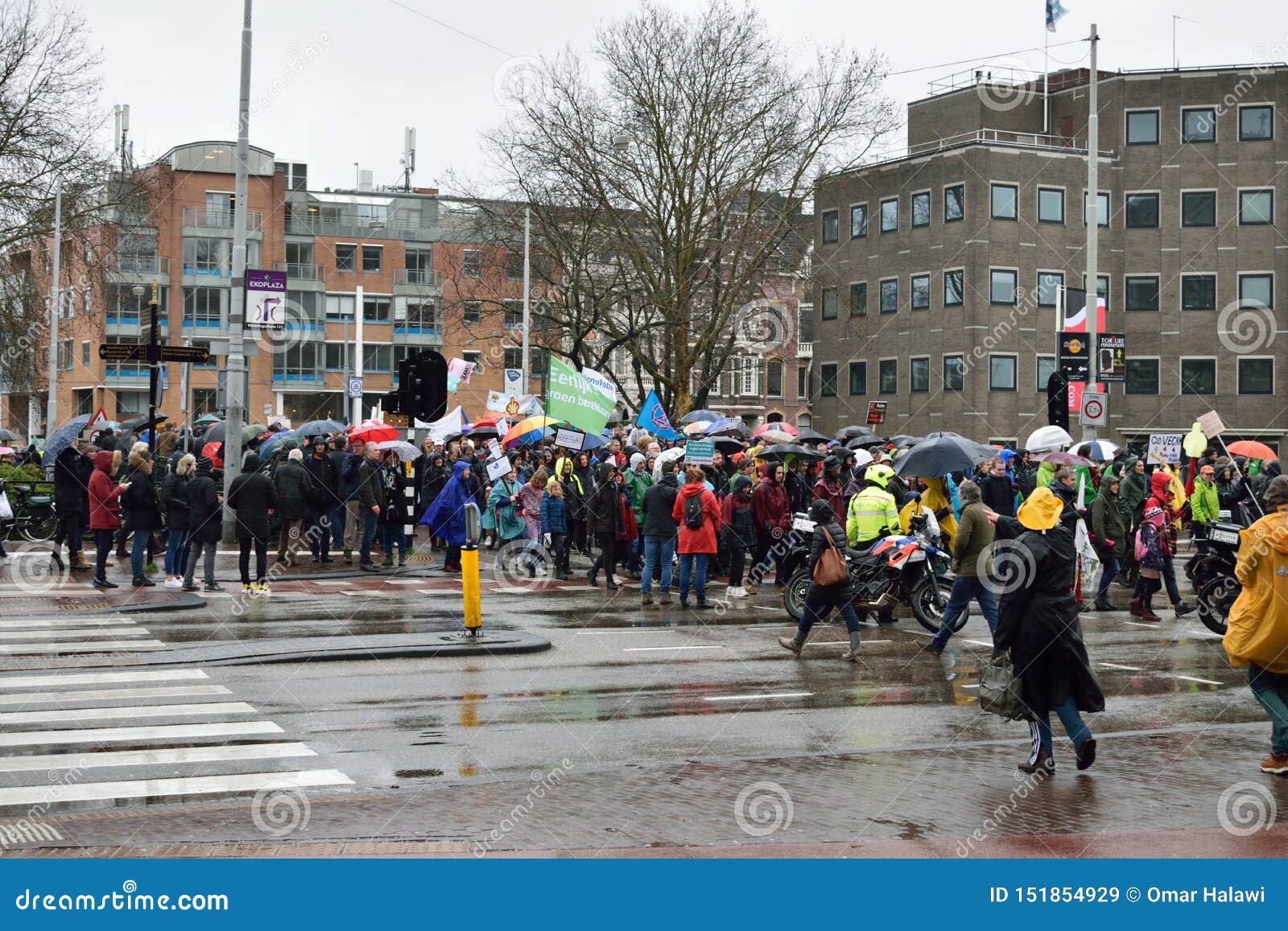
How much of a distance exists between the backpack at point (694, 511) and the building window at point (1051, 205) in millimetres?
43019

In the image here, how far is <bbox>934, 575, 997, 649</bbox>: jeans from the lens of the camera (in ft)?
46.5

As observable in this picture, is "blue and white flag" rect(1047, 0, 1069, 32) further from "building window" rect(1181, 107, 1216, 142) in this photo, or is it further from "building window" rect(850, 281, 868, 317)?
"building window" rect(850, 281, 868, 317)

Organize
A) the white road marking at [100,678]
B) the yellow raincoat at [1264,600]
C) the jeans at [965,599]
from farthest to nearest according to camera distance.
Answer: the jeans at [965,599]
the white road marking at [100,678]
the yellow raincoat at [1264,600]

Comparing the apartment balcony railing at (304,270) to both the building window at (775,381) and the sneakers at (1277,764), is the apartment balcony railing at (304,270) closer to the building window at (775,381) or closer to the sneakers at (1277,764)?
the building window at (775,381)

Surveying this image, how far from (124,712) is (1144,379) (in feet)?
177

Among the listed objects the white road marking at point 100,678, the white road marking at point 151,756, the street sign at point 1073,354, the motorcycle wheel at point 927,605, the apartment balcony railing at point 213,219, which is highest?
the apartment balcony railing at point 213,219

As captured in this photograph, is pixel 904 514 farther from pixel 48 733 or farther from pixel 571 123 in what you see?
pixel 571 123

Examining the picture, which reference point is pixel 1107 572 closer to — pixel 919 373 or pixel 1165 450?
pixel 1165 450

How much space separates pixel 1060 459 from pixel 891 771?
11.8m

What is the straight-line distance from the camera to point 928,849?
7020 millimetres

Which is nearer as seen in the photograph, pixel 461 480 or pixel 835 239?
pixel 461 480

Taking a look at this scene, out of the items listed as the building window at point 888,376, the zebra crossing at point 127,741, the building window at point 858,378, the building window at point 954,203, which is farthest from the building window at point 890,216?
the zebra crossing at point 127,741

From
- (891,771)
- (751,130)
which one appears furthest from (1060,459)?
(751,130)

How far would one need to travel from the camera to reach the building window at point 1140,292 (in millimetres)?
58688
